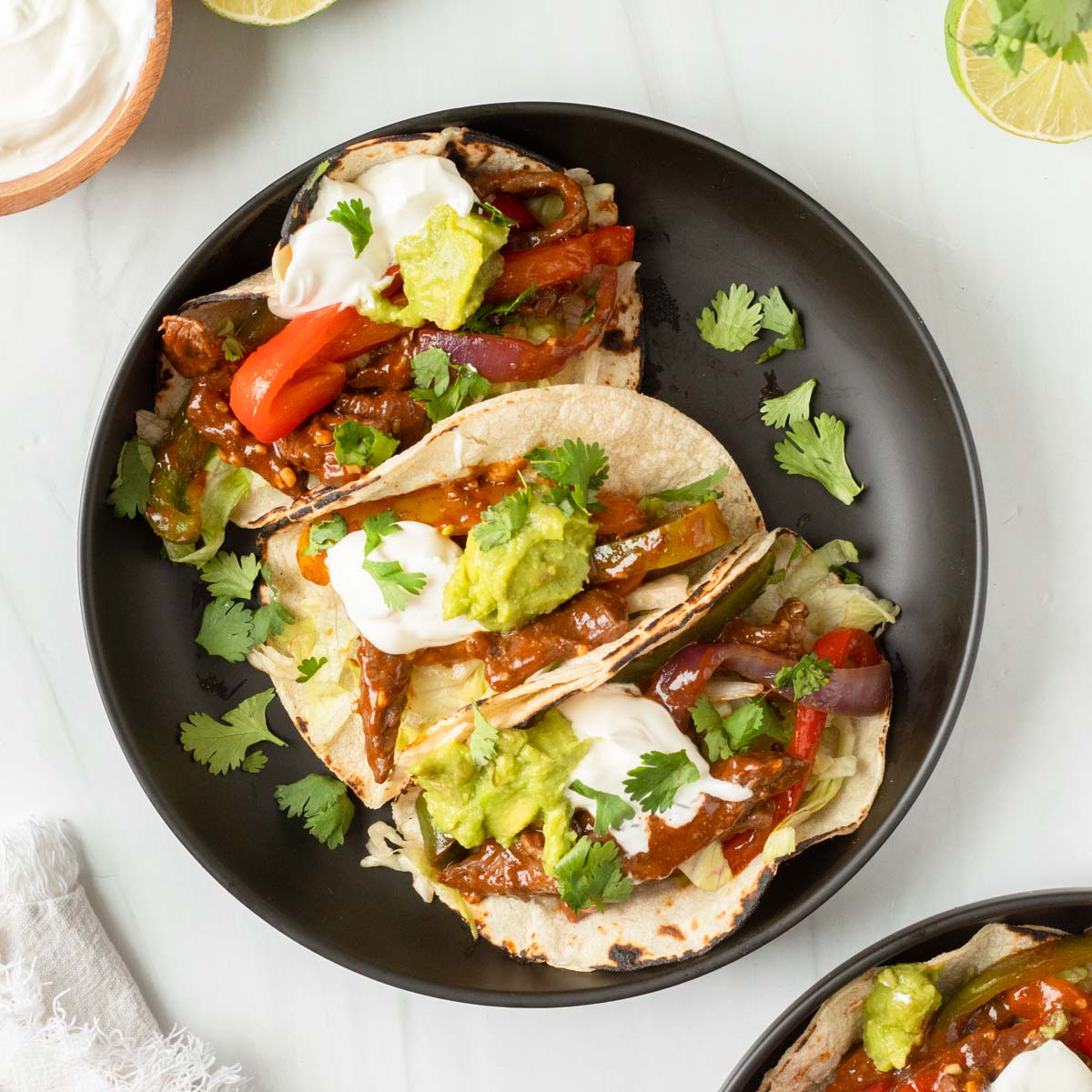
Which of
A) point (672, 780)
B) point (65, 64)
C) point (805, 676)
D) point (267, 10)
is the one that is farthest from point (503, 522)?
point (65, 64)

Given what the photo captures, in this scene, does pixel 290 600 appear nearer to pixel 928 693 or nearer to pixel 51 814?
pixel 51 814

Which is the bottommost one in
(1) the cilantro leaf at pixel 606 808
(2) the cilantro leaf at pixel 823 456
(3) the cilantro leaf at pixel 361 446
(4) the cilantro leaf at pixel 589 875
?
(4) the cilantro leaf at pixel 589 875

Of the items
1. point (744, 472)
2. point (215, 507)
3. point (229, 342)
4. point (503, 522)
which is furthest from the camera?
point (744, 472)

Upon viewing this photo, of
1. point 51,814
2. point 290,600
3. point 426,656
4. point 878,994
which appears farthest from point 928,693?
point 51,814

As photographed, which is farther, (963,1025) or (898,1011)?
(963,1025)

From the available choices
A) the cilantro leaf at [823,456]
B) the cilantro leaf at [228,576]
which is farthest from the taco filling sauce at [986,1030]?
the cilantro leaf at [228,576]

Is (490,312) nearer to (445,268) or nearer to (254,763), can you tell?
(445,268)

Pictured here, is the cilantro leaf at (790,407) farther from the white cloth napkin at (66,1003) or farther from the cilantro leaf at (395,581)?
the white cloth napkin at (66,1003)
